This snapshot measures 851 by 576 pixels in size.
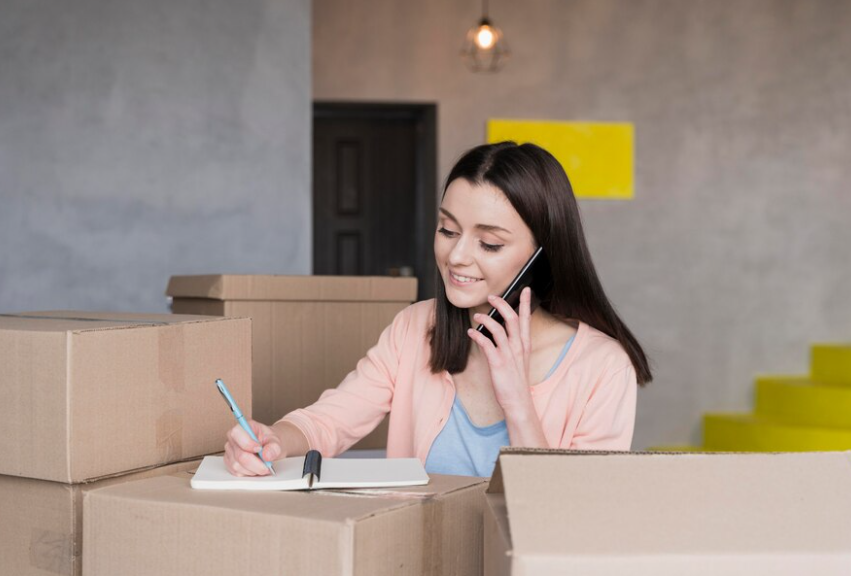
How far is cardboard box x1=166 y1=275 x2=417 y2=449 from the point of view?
2.05m

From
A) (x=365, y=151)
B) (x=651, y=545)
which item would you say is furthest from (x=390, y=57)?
(x=651, y=545)

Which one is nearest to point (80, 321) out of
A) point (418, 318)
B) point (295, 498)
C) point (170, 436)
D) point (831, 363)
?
point (170, 436)

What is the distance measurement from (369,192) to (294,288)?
156 inches

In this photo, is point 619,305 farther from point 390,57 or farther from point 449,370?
point 449,370

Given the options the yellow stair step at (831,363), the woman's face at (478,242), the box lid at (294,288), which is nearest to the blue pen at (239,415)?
the woman's face at (478,242)

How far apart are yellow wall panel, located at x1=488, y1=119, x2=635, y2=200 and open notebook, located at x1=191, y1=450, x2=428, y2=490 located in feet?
15.4

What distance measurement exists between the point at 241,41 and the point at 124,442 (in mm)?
2597

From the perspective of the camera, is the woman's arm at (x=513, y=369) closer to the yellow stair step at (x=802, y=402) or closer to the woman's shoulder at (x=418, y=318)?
the woman's shoulder at (x=418, y=318)

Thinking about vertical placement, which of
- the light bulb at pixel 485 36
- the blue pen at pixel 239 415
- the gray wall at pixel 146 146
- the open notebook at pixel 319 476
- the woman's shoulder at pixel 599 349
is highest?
the light bulb at pixel 485 36

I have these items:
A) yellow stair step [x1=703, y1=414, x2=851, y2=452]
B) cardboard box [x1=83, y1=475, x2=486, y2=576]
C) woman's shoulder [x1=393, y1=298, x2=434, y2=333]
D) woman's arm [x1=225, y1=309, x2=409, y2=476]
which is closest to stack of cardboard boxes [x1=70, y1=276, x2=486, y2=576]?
cardboard box [x1=83, y1=475, x2=486, y2=576]

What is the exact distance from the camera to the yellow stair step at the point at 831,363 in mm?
5574

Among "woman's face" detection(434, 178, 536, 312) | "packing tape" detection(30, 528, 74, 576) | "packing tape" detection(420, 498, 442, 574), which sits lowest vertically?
"packing tape" detection(30, 528, 74, 576)

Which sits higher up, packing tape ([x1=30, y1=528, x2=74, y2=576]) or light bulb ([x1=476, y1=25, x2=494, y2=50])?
light bulb ([x1=476, y1=25, x2=494, y2=50])

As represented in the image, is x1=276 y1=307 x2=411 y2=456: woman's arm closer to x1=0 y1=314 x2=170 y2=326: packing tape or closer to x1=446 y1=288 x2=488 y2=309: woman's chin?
x1=446 y1=288 x2=488 y2=309: woman's chin
